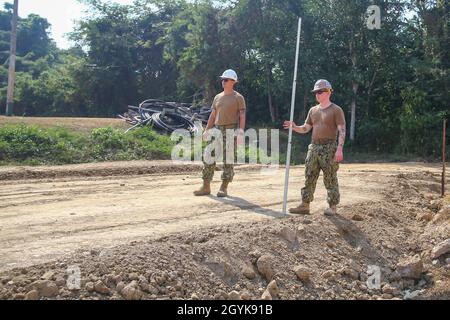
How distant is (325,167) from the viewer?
7004 millimetres

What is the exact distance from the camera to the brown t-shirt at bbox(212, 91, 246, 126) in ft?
27.0

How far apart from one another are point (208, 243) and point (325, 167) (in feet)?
6.91

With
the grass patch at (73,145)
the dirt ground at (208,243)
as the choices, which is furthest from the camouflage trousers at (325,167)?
the grass patch at (73,145)

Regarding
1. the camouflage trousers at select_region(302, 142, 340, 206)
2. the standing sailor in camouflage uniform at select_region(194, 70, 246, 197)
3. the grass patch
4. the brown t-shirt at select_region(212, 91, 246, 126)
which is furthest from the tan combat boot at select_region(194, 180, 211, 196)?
the grass patch

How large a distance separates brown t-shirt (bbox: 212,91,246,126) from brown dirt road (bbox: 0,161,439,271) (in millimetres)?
1279

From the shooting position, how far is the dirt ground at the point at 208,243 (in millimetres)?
4898

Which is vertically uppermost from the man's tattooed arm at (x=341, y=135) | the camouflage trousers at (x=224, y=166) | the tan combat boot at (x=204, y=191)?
the man's tattooed arm at (x=341, y=135)

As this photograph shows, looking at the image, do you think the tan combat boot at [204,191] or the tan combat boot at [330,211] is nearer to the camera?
the tan combat boot at [330,211]

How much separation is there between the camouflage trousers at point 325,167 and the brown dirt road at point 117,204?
2.29ft

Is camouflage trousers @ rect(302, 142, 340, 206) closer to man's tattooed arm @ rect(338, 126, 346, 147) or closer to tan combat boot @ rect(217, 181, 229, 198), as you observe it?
man's tattooed arm @ rect(338, 126, 346, 147)

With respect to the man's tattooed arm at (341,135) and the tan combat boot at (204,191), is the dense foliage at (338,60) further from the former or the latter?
the man's tattooed arm at (341,135)

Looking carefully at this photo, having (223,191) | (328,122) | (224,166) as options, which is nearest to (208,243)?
(328,122)
